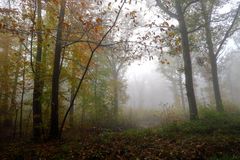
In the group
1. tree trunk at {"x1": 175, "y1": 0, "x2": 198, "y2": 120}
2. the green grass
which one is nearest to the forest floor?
the green grass

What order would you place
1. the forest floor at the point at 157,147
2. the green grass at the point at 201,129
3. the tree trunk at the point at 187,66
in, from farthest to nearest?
1. the tree trunk at the point at 187,66
2. the green grass at the point at 201,129
3. the forest floor at the point at 157,147

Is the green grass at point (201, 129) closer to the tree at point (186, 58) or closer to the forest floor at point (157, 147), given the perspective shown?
the forest floor at point (157, 147)

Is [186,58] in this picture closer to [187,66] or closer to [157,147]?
[187,66]

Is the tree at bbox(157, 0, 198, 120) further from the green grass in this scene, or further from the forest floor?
the forest floor

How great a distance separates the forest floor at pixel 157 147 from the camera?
606 centimetres

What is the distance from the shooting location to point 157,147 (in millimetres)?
6738

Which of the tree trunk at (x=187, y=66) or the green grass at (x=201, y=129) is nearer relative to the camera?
the green grass at (x=201, y=129)

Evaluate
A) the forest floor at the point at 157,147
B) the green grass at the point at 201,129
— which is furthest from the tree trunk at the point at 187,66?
the forest floor at the point at 157,147

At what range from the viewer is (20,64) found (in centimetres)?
1109

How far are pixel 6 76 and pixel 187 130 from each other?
10600 mm

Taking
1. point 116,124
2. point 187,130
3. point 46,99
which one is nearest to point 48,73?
point 46,99

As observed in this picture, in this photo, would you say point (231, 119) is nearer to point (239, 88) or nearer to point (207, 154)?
point (207, 154)

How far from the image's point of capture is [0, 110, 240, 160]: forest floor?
19.9 feet

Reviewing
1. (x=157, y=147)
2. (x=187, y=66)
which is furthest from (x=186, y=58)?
(x=157, y=147)
